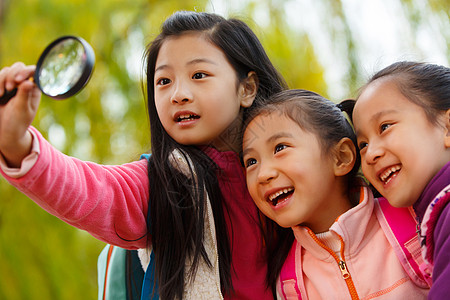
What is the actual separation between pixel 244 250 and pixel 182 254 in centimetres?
17

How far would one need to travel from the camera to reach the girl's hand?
3.14ft

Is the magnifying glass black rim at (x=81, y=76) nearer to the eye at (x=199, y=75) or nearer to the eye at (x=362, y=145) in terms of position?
the eye at (x=199, y=75)

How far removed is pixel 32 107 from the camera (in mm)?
980

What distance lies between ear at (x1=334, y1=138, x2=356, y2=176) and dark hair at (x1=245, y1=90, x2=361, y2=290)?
16 millimetres

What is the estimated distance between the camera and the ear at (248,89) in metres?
1.53

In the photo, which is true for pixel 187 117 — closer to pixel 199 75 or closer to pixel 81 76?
pixel 199 75

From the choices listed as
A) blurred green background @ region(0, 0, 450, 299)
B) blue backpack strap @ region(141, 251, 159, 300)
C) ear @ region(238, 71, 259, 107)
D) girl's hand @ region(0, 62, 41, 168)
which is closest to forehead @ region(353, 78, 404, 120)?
ear @ region(238, 71, 259, 107)

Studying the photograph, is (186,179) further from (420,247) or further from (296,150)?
(420,247)

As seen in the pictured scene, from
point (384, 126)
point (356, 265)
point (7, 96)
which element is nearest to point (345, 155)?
point (384, 126)

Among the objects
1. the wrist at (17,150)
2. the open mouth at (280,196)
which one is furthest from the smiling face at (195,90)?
the wrist at (17,150)

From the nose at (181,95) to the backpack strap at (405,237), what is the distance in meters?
0.55

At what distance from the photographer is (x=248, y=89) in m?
1.57

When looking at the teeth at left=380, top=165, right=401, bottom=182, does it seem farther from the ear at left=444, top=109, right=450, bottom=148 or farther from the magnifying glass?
the magnifying glass

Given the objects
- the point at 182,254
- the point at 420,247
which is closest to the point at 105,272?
the point at 182,254
